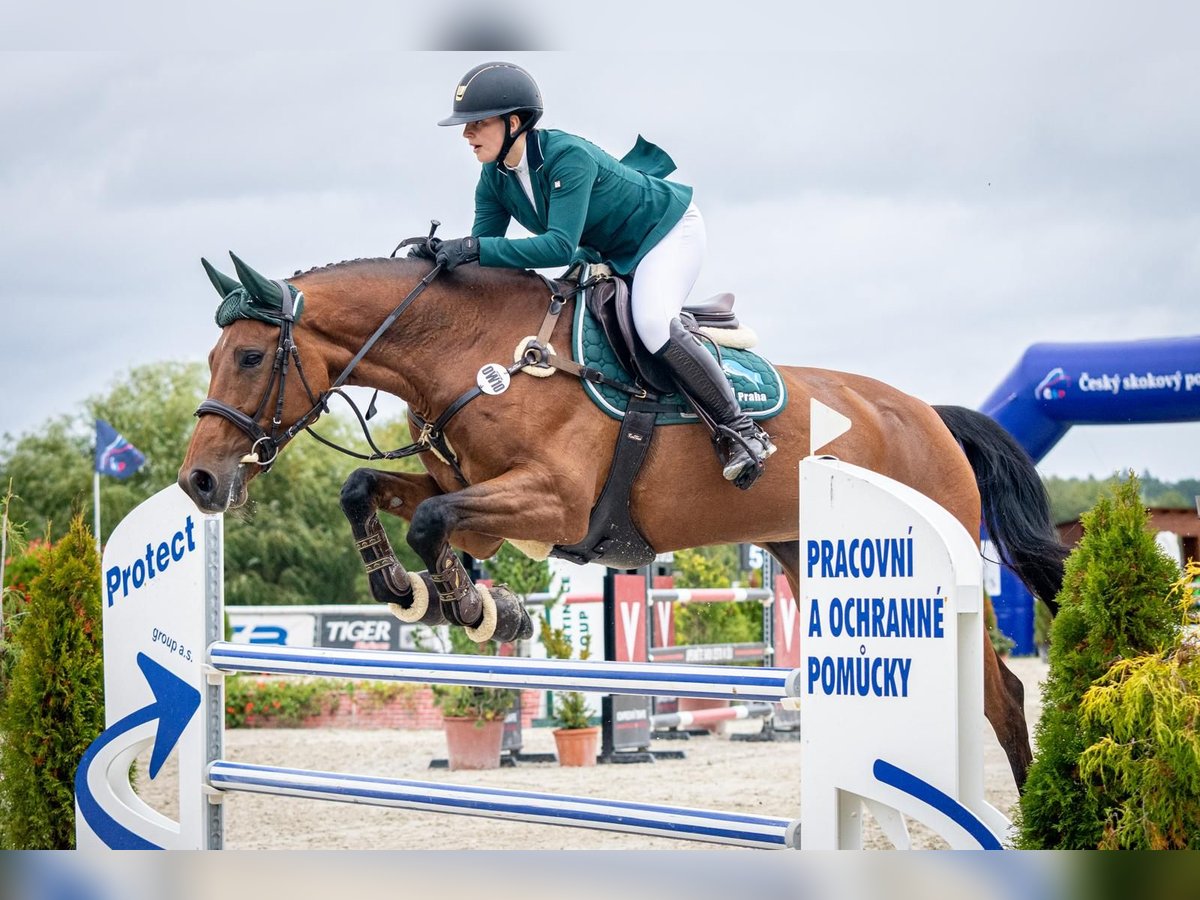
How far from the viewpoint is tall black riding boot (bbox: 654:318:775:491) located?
11.5ft

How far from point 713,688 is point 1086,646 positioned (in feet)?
2.64

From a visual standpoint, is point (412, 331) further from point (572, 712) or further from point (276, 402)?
point (572, 712)

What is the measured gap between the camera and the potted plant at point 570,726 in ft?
24.0

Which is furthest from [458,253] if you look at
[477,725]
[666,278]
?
[477,725]

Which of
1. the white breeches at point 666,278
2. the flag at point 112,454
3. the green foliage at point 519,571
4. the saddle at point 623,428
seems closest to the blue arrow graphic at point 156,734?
the saddle at point 623,428

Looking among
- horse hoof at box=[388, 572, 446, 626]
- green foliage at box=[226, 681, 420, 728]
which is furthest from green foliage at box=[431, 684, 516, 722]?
horse hoof at box=[388, 572, 446, 626]

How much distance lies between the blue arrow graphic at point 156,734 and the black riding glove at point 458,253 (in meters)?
1.47

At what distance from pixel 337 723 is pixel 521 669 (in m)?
7.75

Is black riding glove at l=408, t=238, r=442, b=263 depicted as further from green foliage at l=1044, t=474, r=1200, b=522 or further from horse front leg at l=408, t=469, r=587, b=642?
green foliage at l=1044, t=474, r=1200, b=522

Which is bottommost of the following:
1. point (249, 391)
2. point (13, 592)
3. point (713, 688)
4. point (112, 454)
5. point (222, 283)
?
point (713, 688)

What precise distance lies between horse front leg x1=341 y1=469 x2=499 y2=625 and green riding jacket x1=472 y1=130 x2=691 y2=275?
2.28 ft

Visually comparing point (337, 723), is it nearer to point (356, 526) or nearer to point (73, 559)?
point (73, 559)

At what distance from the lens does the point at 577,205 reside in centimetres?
335

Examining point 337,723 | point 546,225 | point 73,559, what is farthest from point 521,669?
point 337,723
